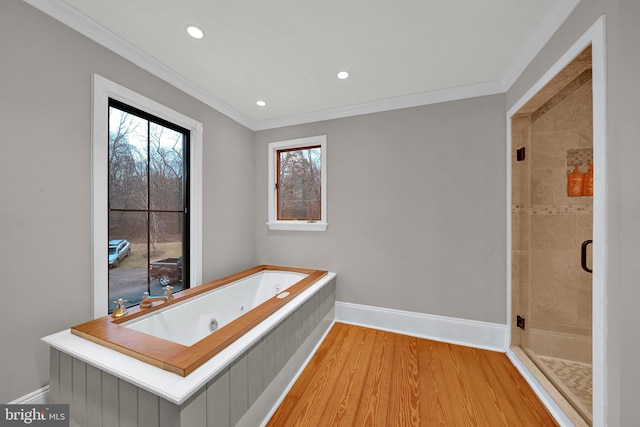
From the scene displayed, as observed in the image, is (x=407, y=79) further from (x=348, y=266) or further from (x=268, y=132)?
(x=348, y=266)

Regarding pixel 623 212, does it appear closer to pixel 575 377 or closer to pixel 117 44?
pixel 575 377

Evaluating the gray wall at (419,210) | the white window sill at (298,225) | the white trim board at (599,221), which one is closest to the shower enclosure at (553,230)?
the gray wall at (419,210)

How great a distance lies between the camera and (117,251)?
5.45 ft

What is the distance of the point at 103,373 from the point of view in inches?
39.1

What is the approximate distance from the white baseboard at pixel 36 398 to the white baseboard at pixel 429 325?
2.18 m

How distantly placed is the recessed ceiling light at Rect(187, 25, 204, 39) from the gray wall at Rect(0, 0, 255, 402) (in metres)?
0.58

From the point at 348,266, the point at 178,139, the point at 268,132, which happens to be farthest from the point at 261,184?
the point at 348,266

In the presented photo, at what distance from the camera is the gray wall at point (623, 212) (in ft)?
2.89

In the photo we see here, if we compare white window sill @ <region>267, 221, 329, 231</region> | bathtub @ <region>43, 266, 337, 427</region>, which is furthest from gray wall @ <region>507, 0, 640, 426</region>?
white window sill @ <region>267, 221, 329, 231</region>

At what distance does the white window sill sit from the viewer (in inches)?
104

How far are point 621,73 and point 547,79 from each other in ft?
1.90

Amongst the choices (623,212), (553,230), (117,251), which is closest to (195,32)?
(117,251)

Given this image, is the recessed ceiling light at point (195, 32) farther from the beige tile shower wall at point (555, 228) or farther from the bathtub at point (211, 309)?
the beige tile shower wall at point (555, 228)

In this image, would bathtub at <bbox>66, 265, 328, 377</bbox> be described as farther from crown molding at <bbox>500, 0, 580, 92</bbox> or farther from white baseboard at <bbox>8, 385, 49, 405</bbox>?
crown molding at <bbox>500, 0, 580, 92</bbox>
